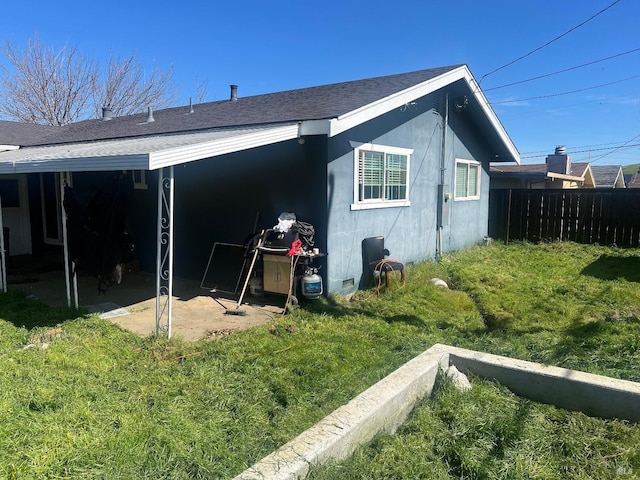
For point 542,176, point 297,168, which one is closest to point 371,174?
point 297,168

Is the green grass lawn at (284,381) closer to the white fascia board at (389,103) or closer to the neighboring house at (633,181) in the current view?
the white fascia board at (389,103)

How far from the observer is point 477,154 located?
11.2 meters

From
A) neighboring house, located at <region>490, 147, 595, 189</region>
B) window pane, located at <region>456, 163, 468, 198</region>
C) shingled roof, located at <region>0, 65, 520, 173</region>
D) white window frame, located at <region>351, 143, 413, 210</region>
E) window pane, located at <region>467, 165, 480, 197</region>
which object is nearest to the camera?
shingled roof, located at <region>0, 65, 520, 173</region>

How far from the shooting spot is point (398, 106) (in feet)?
22.9

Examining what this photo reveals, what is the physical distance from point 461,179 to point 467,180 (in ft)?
0.99

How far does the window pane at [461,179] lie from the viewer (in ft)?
34.6

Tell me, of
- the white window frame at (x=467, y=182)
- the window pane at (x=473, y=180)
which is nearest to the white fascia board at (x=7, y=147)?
the white window frame at (x=467, y=182)

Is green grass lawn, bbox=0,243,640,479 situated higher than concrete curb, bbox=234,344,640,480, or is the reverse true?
concrete curb, bbox=234,344,640,480

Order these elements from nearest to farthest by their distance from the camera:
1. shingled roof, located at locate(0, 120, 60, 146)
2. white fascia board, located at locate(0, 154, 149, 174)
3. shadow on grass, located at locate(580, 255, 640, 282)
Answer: white fascia board, located at locate(0, 154, 149, 174) → shadow on grass, located at locate(580, 255, 640, 282) → shingled roof, located at locate(0, 120, 60, 146)

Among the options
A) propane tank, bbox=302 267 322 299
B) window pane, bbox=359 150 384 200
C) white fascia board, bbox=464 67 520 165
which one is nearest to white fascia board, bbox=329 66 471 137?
white fascia board, bbox=464 67 520 165

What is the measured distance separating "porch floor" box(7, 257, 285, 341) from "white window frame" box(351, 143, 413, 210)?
192cm

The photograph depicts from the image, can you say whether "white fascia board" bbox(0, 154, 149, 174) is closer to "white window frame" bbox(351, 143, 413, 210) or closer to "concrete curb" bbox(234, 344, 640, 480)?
"concrete curb" bbox(234, 344, 640, 480)

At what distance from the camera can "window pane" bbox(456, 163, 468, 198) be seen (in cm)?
1053

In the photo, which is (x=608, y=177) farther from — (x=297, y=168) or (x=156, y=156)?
(x=156, y=156)
